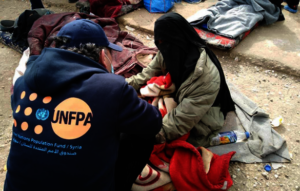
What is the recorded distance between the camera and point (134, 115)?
4.24 feet

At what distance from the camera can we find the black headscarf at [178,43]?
2.03m

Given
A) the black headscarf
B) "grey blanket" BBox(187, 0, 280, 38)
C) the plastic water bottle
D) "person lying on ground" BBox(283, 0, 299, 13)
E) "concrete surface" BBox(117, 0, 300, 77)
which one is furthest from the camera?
"person lying on ground" BBox(283, 0, 299, 13)

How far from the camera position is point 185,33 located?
6.75ft

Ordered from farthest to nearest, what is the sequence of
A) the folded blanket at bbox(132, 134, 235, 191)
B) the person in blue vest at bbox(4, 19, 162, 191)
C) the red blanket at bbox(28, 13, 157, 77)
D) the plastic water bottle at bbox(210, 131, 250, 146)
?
the red blanket at bbox(28, 13, 157, 77), the plastic water bottle at bbox(210, 131, 250, 146), the folded blanket at bbox(132, 134, 235, 191), the person in blue vest at bbox(4, 19, 162, 191)

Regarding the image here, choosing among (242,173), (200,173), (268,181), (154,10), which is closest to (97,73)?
(200,173)

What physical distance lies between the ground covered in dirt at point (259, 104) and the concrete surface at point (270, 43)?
0.32 feet

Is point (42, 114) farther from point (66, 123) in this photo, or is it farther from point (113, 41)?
point (113, 41)

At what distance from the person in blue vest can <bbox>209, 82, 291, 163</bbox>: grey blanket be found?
145cm

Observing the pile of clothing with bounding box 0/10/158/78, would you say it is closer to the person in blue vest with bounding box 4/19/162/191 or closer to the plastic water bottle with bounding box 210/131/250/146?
the plastic water bottle with bounding box 210/131/250/146

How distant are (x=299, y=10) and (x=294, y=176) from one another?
3.96 metres

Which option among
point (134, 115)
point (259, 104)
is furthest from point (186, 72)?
point (259, 104)

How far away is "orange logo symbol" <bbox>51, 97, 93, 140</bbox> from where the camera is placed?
118cm

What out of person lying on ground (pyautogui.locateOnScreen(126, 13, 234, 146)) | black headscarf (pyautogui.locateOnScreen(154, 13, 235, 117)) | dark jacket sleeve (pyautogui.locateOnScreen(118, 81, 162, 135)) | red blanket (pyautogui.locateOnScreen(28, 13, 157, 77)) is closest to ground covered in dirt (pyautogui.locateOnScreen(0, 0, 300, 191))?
red blanket (pyautogui.locateOnScreen(28, 13, 157, 77))

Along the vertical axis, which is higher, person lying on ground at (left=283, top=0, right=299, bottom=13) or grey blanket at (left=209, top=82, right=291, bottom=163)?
person lying on ground at (left=283, top=0, right=299, bottom=13)
